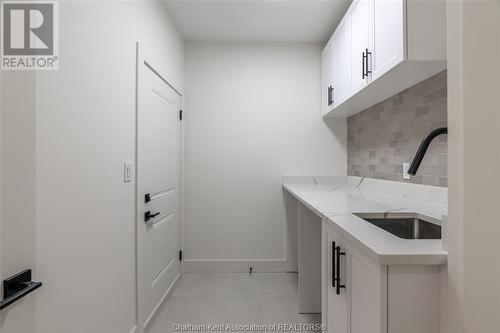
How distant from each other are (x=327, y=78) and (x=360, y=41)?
0.83 meters

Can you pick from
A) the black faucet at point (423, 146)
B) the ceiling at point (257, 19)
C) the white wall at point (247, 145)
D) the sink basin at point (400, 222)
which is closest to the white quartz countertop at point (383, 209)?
the sink basin at point (400, 222)

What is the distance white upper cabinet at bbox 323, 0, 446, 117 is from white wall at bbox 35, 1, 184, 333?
1.49 meters

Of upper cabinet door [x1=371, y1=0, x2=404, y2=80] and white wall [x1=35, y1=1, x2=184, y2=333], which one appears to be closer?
white wall [x1=35, y1=1, x2=184, y2=333]

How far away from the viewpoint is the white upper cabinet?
1311mm

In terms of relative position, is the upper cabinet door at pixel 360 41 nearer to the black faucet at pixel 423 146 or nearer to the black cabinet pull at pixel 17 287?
the black faucet at pixel 423 146

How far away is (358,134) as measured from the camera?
273 centimetres

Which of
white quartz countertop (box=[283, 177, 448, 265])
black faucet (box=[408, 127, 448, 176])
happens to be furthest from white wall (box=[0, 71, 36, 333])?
black faucet (box=[408, 127, 448, 176])

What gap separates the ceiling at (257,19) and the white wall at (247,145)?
134 mm

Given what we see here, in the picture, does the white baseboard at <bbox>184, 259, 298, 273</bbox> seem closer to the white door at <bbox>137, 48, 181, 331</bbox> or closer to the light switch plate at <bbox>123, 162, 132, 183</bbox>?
the white door at <bbox>137, 48, 181, 331</bbox>

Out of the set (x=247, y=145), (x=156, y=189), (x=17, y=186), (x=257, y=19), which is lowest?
(x=156, y=189)

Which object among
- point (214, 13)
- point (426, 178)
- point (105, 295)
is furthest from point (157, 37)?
point (426, 178)

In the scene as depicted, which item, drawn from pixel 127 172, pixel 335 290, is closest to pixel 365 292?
pixel 335 290

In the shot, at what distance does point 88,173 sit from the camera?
1.24 meters

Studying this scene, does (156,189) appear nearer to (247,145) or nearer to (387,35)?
(247,145)
